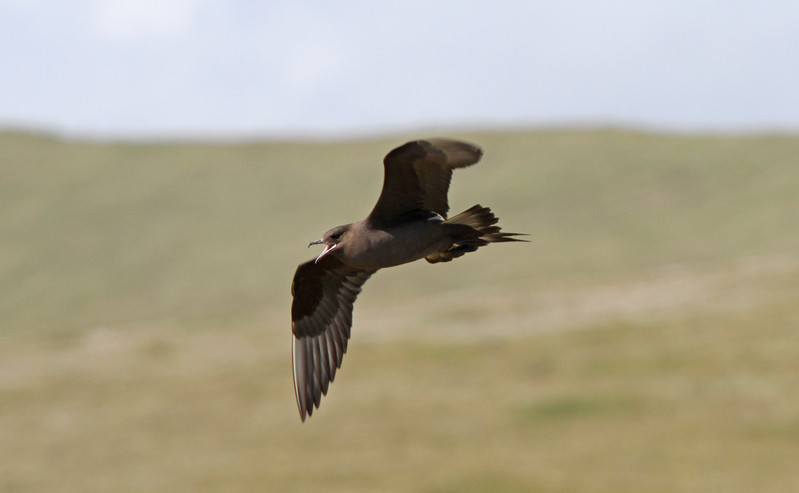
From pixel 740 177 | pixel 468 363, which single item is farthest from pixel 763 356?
pixel 740 177

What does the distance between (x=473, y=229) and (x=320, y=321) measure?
299 centimetres

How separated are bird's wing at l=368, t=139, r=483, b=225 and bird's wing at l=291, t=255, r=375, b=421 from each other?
2.04 meters

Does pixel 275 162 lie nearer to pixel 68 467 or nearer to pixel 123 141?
pixel 123 141

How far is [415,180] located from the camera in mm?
8914

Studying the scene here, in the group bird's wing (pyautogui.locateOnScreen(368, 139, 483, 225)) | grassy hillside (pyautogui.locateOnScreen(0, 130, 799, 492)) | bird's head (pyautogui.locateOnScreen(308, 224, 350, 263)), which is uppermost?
grassy hillside (pyautogui.locateOnScreen(0, 130, 799, 492))

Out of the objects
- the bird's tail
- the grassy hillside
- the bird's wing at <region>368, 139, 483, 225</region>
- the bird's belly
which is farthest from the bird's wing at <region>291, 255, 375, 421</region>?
the grassy hillside

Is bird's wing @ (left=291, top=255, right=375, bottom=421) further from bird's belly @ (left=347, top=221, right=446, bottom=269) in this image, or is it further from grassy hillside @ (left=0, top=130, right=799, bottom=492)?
grassy hillside @ (left=0, top=130, right=799, bottom=492)

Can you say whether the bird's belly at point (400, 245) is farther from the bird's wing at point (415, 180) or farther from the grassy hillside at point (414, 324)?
the grassy hillside at point (414, 324)

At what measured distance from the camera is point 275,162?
91125 mm

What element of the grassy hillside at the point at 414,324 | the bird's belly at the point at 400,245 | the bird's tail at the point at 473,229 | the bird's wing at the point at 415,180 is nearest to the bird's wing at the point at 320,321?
the bird's wing at the point at 415,180

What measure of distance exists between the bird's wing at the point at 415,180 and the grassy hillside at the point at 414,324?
24.2 metres

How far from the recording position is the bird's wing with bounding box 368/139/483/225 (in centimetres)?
839

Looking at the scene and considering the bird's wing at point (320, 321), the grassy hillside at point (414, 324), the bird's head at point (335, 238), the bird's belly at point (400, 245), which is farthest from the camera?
the grassy hillside at point (414, 324)

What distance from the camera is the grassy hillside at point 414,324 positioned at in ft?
123
